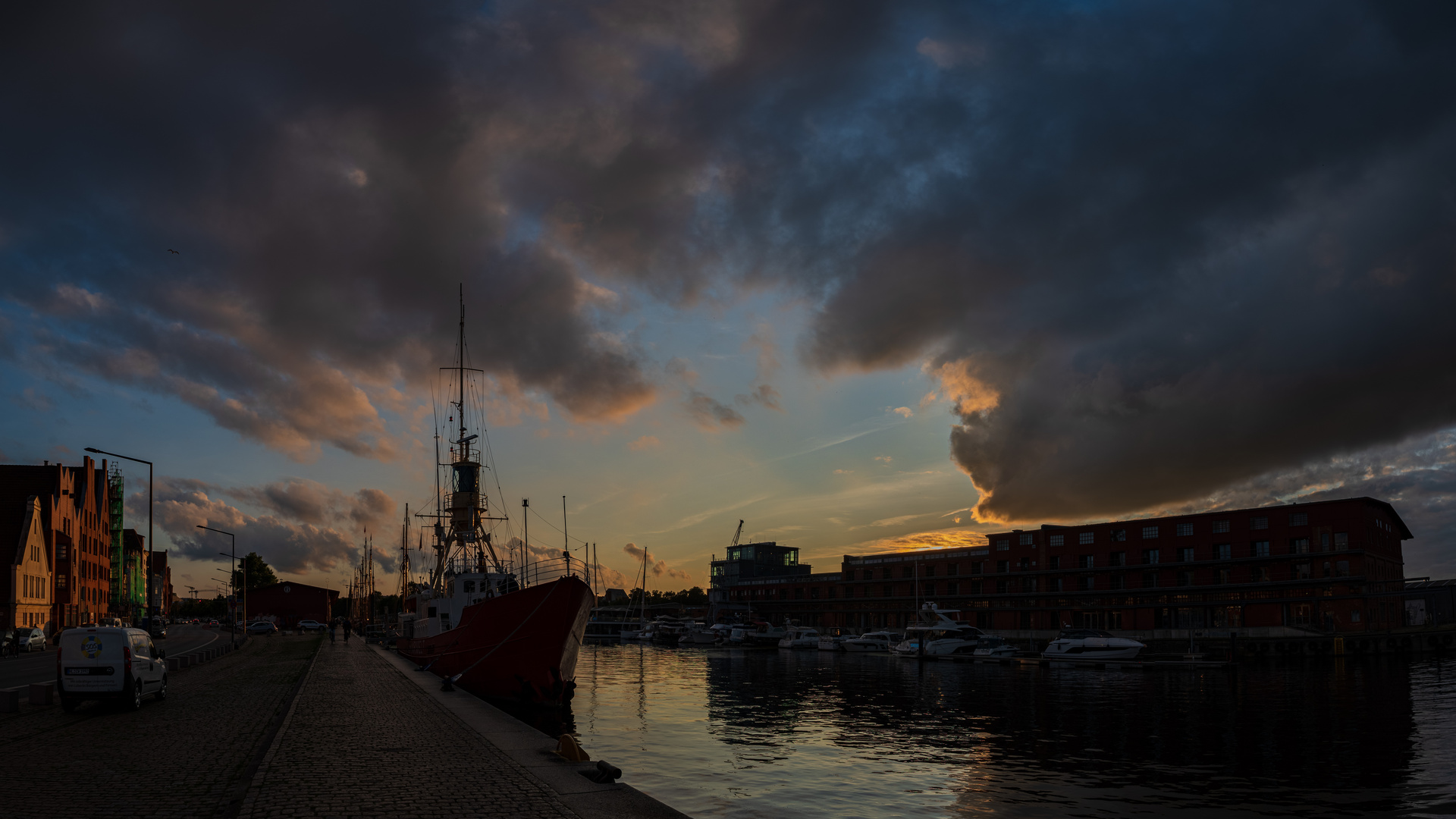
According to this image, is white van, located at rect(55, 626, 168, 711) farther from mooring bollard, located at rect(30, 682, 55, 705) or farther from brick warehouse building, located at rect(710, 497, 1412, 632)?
brick warehouse building, located at rect(710, 497, 1412, 632)

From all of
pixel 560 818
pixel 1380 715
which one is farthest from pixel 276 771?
pixel 1380 715

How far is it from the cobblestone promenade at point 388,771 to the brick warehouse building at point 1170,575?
94328mm

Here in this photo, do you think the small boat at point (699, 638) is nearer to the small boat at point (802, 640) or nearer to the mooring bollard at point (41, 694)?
the small boat at point (802, 640)

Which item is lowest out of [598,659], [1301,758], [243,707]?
[598,659]

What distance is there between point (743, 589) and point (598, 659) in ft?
280

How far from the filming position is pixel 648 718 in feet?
120

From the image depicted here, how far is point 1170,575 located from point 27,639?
112622 mm

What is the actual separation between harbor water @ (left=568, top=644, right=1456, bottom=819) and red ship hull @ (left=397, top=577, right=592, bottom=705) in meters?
2.82

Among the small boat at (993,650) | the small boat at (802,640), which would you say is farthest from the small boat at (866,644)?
the small boat at (993,650)

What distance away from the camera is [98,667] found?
2456 centimetres

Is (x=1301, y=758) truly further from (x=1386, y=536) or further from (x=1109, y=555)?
(x=1386, y=536)

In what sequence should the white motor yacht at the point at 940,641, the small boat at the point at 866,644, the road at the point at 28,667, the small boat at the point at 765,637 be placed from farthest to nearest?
the small boat at the point at 765,637 < the small boat at the point at 866,644 < the white motor yacht at the point at 940,641 < the road at the point at 28,667

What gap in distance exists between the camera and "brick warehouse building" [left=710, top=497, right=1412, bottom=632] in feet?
315

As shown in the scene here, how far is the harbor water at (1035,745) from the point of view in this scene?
20.2m
